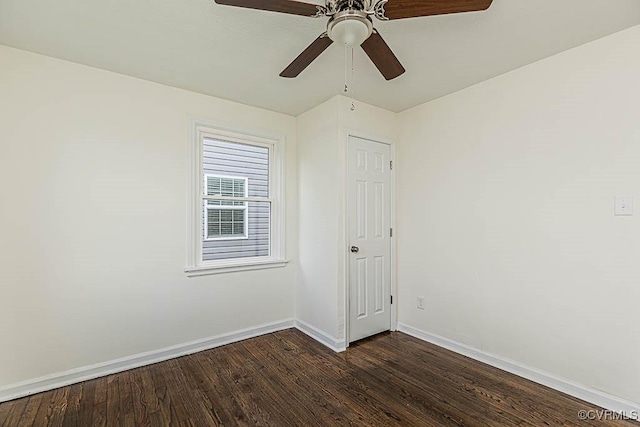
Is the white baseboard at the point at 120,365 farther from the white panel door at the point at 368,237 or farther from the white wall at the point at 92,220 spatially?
the white panel door at the point at 368,237

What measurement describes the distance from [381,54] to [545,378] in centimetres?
259

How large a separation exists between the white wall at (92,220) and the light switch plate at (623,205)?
125 inches

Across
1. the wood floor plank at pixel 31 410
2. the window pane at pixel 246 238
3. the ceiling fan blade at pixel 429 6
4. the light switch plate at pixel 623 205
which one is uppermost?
the ceiling fan blade at pixel 429 6

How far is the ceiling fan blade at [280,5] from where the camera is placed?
1355 mm

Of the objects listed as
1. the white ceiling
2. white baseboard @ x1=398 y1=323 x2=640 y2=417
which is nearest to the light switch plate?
the white ceiling

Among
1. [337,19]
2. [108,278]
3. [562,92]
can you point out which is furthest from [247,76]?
[562,92]

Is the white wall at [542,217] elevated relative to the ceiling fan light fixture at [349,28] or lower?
lower

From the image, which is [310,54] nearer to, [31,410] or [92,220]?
[92,220]

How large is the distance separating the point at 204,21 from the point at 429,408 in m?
2.91

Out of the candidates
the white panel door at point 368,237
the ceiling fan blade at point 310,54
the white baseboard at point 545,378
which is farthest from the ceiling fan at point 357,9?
the white baseboard at point 545,378

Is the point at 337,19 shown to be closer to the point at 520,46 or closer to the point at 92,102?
the point at 520,46

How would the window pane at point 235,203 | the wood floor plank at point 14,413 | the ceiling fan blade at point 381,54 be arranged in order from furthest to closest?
1. the window pane at point 235,203
2. the wood floor plank at point 14,413
3. the ceiling fan blade at point 381,54

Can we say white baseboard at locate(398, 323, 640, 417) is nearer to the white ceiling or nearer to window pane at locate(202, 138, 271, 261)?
window pane at locate(202, 138, 271, 261)

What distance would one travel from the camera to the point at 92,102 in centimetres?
248
